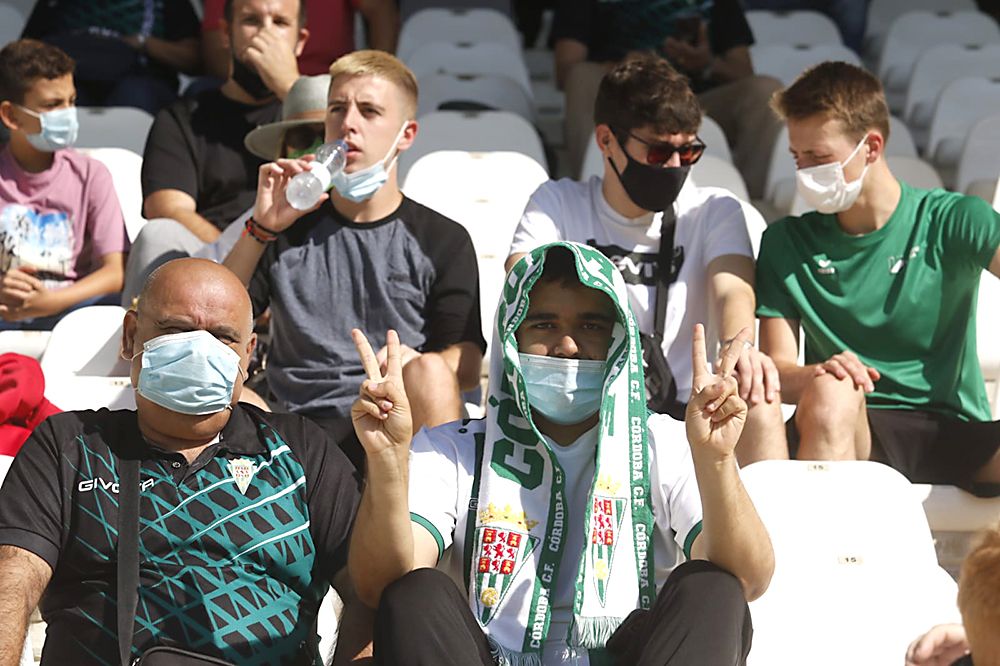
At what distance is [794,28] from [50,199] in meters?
3.67

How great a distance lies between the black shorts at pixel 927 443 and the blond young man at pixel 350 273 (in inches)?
35.5

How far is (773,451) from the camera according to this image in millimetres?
3428

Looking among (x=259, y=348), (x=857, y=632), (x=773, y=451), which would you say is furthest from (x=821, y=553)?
(x=259, y=348)

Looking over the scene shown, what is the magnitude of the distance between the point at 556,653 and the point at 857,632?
63 centimetres

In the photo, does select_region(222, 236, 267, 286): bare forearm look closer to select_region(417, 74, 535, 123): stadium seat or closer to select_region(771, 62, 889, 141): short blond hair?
select_region(771, 62, 889, 141): short blond hair

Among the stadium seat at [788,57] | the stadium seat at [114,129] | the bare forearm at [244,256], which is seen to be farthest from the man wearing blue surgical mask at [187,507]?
the stadium seat at [788,57]

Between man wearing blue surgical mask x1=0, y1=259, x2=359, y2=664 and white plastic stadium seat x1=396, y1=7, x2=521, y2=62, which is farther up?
man wearing blue surgical mask x1=0, y1=259, x2=359, y2=664

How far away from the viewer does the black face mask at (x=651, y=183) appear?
12.3 ft

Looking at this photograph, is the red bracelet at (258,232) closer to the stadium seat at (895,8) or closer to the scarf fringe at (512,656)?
the scarf fringe at (512,656)

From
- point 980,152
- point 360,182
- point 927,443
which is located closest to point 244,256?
point 360,182

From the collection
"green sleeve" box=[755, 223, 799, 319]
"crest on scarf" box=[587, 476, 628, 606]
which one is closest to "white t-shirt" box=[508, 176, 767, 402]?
"green sleeve" box=[755, 223, 799, 319]

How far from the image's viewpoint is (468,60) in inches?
247

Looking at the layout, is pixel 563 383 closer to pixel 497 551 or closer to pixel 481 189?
pixel 497 551

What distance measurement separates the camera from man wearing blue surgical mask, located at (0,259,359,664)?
8.39 ft
